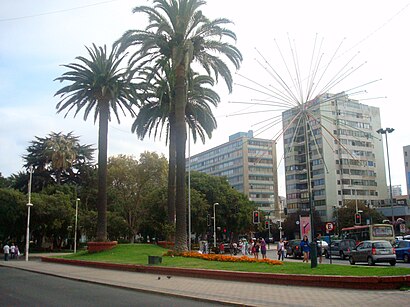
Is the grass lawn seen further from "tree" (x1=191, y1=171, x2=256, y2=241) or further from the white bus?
"tree" (x1=191, y1=171, x2=256, y2=241)

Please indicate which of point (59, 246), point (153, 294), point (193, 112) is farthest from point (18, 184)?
point (153, 294)

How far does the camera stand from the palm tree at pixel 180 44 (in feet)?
97.7

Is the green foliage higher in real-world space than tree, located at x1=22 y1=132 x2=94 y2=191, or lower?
lower

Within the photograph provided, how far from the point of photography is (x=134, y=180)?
188 feet

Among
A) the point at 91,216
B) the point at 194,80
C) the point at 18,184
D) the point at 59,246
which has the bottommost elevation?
the point at 59,246

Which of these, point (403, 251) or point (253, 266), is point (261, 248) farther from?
point (253, 266)

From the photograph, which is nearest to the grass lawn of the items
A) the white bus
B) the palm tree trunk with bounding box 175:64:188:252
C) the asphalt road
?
the palm tree trunk with bounding box 175:64:188:252

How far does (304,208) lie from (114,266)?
75.8m

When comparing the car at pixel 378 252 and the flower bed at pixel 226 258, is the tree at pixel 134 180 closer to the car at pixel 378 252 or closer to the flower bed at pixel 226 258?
the flower bed at pixel 226 258

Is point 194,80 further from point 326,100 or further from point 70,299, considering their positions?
point 70,299

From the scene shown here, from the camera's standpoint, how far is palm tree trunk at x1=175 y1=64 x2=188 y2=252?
2977 centimetres

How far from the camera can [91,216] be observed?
5922 cm

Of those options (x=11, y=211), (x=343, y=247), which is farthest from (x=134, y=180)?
(x=343, y=247)

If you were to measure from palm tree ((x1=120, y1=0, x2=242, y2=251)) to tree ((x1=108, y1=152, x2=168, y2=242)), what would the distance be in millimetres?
26244
